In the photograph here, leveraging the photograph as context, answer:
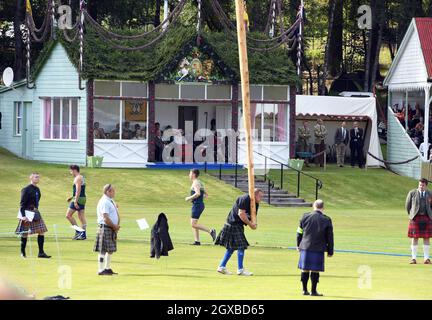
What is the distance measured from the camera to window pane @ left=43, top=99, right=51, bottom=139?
172ft

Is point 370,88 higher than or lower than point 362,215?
higher

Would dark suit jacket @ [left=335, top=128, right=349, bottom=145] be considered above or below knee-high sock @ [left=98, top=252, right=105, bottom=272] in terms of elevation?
above

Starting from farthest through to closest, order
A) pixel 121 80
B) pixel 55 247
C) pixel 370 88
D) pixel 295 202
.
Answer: pixel 370 88 → pixel 121 80 → pixel 295 202 → pixel 55 247

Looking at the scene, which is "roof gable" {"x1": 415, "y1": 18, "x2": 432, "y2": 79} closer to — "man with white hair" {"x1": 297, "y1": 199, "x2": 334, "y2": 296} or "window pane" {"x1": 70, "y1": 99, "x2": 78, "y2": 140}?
"window pane" {"x1": 70, "y1": 99, "x2": 78, "y2": 140}

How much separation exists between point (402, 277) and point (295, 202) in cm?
2185

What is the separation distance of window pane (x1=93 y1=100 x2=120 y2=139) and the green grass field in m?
3.05

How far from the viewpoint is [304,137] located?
5406 cm

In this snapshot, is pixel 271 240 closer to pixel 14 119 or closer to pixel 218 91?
pixel 218 91

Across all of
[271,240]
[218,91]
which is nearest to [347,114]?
[218,91]

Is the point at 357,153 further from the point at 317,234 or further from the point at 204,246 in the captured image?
the point at 317,234

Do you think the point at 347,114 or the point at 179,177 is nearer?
the point at 179,177

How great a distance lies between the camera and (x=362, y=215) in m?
40.5

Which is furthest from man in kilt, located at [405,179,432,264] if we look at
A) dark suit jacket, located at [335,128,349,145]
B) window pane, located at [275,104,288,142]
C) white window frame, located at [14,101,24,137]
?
white window frame, located at [14,101,24,137]
